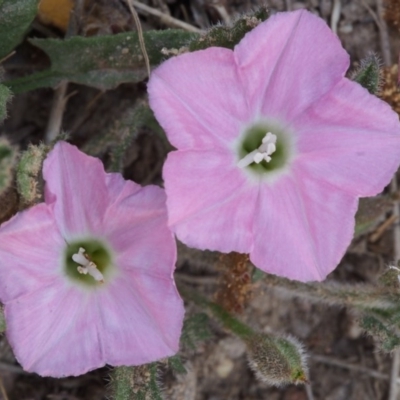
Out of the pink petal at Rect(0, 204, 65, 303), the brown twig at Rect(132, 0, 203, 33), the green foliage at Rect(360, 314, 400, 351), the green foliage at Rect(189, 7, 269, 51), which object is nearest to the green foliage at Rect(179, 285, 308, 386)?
the green foliage at Rect(360, 314, 400, 351)

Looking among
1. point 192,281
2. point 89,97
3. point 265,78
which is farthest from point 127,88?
point 265,78

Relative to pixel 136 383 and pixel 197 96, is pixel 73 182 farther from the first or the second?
pixel 136 383

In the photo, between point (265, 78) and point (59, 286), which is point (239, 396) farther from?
point (265, 78)

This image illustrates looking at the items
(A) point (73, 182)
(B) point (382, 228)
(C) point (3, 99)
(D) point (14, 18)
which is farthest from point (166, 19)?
(B) point (382, 228)

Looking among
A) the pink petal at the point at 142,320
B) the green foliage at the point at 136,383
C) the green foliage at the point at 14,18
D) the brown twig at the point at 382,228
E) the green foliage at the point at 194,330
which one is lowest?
the brown twig at the point at 382,228

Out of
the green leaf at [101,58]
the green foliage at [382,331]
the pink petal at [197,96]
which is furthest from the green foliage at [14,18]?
the green foliage at [382,331]

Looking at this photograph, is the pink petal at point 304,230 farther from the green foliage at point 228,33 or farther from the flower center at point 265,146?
the green foliage at point 228,33

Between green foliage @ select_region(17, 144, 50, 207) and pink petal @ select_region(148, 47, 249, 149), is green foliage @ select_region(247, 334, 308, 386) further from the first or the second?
green foliage @ select_region(17, 144, 50, 207)
